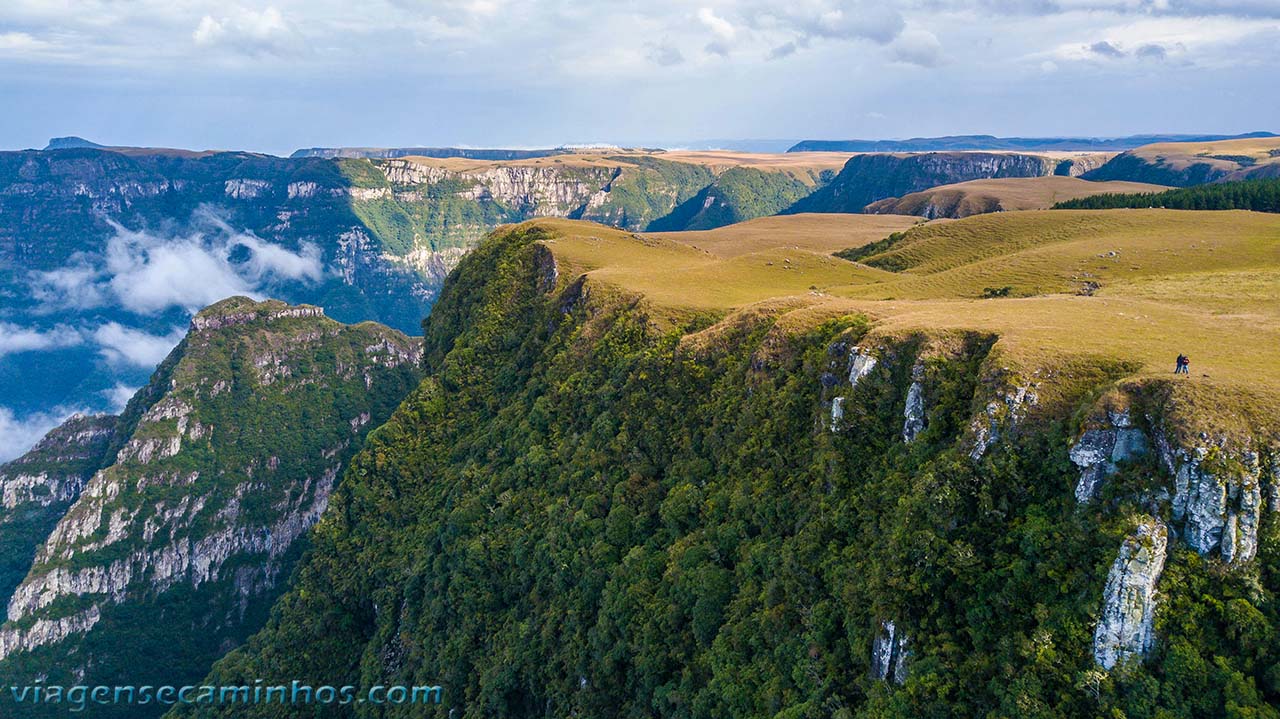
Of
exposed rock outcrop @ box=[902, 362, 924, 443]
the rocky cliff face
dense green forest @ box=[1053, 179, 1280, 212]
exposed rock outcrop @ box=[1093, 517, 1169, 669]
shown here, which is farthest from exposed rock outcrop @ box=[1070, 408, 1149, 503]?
the rocky cliff face

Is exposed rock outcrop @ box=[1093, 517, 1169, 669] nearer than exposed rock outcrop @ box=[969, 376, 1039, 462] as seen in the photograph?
Yes

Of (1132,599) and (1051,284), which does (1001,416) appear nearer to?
(1132,599)

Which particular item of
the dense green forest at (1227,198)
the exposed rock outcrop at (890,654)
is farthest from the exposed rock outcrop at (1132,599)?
the dense green forest at (1227,198)

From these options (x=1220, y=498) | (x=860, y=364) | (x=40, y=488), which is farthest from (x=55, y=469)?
(x=1220, y=498)

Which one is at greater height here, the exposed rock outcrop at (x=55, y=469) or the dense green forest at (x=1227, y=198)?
the dense green forest at (x=1227, y=198)

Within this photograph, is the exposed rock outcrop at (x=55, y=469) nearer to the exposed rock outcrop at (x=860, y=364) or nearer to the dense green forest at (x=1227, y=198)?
the exposed rock outcrop at (x=860, y=364)

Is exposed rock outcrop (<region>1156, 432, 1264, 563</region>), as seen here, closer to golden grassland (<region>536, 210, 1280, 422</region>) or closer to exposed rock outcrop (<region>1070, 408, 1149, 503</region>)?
exposed rock outcrop (<region>1070, 408, 1149, 503</region>)
